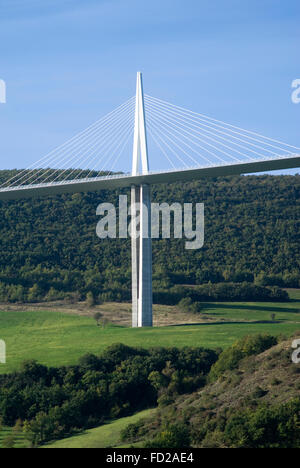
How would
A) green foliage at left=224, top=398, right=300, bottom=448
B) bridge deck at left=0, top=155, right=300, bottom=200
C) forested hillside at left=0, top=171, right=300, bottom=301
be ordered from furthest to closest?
1. forested hillside at left=0, top=171, right=300, bottom=301
2. bridge deck at left=0, top=155, right=300, bottom=200
3. green foliage at left=224, top=398, right=300, bottom=448

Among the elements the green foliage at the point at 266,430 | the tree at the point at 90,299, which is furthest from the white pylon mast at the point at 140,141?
the green foliage at the point at 266,430

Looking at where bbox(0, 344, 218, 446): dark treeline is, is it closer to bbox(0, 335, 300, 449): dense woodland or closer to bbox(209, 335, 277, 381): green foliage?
bbox(0, 335, 300, 449): dense woodland

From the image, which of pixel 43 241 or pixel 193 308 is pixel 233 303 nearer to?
pixel 193 308

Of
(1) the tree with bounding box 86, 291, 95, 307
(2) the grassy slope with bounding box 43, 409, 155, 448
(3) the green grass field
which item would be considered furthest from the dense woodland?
(1) the tree with bounding box 86, 291, 95, 307

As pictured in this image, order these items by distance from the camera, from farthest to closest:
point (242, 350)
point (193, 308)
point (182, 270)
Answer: point (182, 270) < point (193, 308) < point (242, 350)

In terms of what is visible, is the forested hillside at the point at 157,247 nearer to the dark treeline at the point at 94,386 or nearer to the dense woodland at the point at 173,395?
the dark treeline at the point at 94,386
